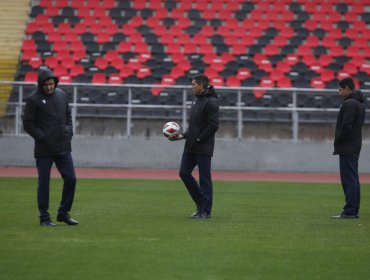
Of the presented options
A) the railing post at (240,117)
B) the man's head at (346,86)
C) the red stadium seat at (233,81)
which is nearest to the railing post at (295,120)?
the railing post at (240,117)

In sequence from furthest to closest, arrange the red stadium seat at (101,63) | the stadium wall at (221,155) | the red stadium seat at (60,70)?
1. the red stadium seat at (101,63)
2. the red stadium seat at (60,70)
3. the stadium wall at (221,155)

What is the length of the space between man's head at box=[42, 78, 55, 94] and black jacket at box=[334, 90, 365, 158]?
407cm

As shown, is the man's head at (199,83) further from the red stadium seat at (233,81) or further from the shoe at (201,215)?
the red stadium seat at (233,81)

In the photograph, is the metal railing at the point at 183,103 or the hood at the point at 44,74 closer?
the hood at the point at 44,74

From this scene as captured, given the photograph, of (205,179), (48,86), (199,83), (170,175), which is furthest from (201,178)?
(170,175)

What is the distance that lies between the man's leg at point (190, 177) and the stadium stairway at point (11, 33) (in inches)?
658

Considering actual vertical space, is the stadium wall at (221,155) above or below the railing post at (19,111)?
below

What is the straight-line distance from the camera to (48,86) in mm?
10812

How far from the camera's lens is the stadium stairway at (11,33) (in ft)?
94.2

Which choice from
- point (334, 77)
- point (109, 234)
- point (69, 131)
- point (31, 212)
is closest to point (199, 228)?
point (109, 234)

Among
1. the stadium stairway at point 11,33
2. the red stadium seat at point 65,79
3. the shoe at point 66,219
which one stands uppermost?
the stadium stairway at point 11,33

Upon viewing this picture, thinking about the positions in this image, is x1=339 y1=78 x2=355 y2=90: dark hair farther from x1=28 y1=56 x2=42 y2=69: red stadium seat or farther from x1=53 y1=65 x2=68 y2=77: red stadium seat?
x1=28 y1=56 x2=42 y2=69: red stadium seat

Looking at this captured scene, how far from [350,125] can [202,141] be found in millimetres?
2047

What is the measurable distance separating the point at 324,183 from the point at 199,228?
9.67 metres
